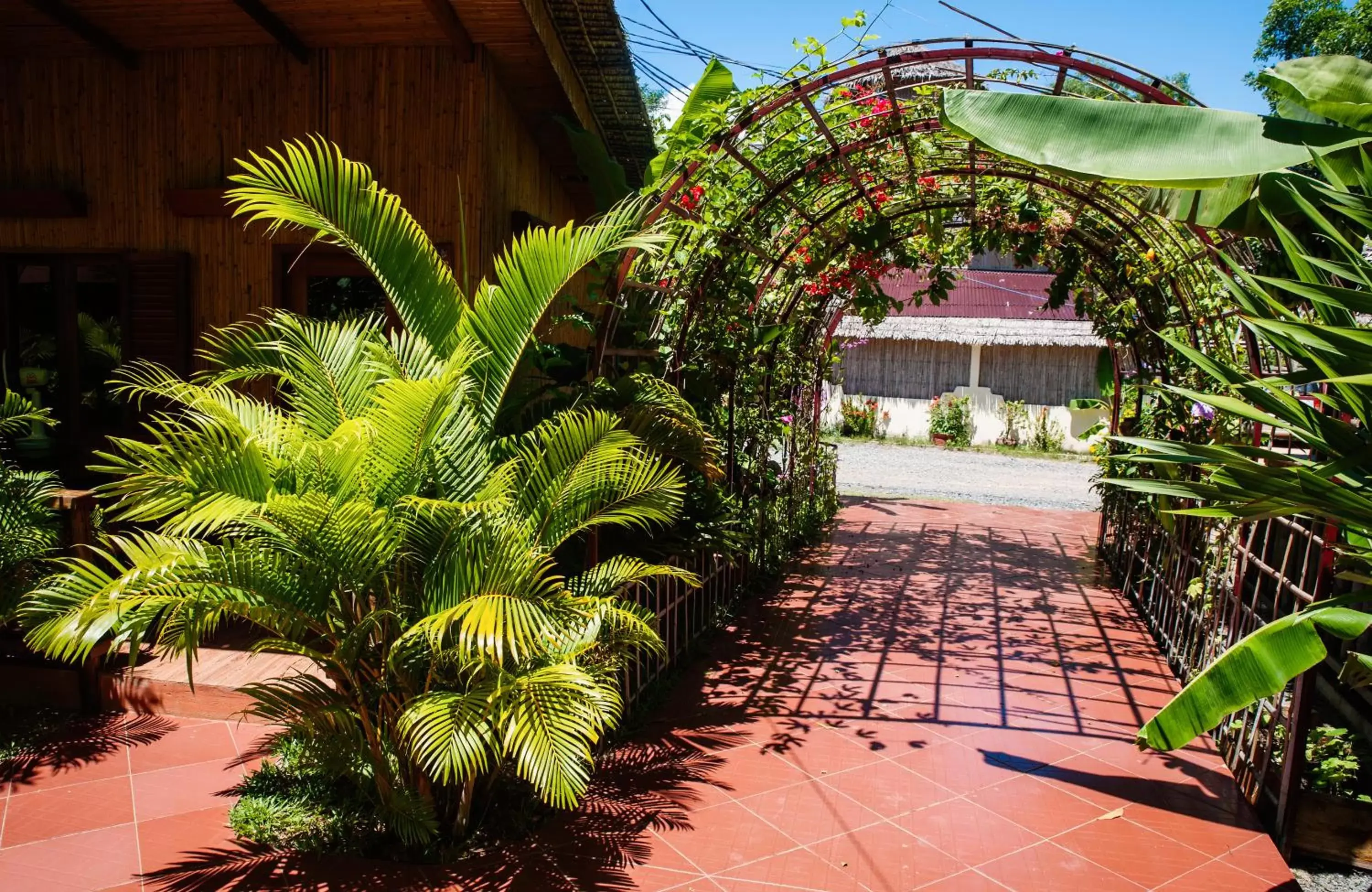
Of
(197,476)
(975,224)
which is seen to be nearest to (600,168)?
(975,224)

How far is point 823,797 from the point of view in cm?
418

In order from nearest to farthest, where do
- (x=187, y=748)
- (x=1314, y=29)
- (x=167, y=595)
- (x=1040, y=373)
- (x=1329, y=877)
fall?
(x=167, y=595) → (x=1329, y=877) → (x=187, y=748) → (x=1040, y=373) → (x=1314, y=29)

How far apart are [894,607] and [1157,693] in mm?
2178

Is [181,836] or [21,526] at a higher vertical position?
[21,526]

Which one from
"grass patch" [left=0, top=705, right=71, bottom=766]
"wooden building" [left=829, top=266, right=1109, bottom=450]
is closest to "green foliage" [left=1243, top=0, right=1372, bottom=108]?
"wooden building" [left=829, top=266, right=1109, bottom=450]

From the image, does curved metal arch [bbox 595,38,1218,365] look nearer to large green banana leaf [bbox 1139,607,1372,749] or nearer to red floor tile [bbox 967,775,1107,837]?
large green banana leaf [bbox 1139,607,1372,749]

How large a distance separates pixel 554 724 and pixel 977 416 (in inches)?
751

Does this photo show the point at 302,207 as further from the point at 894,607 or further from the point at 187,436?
the point at 894,607

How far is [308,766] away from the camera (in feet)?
12.5

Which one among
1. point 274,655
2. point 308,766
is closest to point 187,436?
point 308,766

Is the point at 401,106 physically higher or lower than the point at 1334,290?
higher

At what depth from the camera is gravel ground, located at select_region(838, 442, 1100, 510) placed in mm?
13758

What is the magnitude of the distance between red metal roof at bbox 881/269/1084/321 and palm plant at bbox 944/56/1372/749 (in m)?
18.9

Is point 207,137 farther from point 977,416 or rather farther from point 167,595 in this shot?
point 977,416
